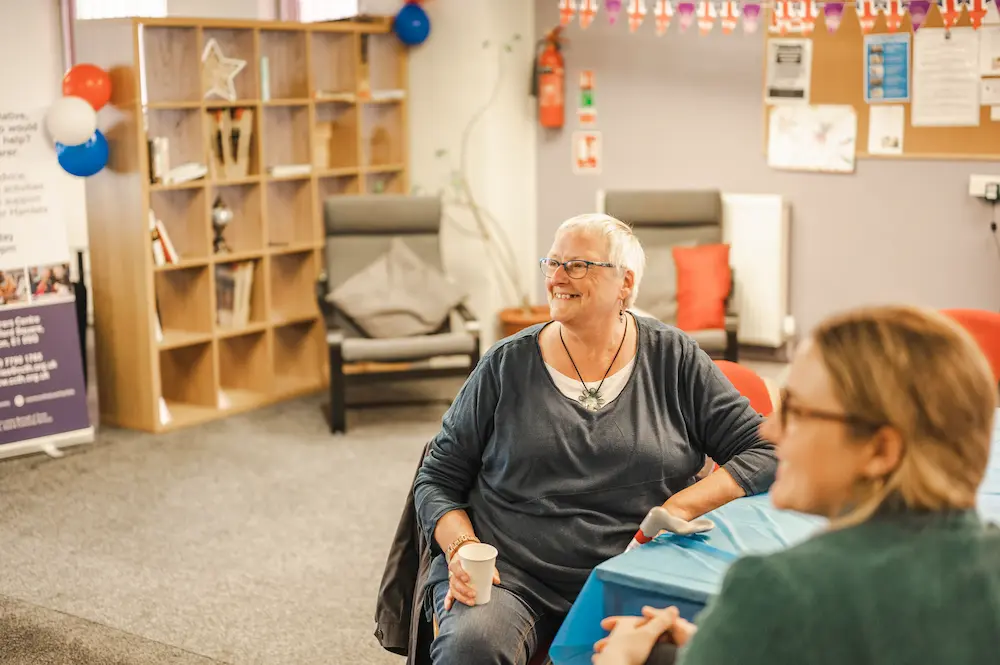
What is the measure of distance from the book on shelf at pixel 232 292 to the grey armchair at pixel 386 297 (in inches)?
17.0

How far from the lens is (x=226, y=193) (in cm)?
572

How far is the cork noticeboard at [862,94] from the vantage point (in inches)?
213

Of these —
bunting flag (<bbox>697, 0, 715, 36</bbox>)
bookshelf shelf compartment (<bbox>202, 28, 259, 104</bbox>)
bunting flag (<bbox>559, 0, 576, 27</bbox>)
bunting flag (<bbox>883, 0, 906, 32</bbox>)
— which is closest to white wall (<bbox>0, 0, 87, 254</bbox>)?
bookshelf shelf compartment (<bbox>202, 28, 259, 104</bbox>)

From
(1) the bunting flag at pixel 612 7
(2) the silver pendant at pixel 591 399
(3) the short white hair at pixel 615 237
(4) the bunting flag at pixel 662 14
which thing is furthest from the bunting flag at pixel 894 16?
(2) the silver pendant at pixel 591 399

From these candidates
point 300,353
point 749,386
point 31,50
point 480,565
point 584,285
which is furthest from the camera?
point 31,50

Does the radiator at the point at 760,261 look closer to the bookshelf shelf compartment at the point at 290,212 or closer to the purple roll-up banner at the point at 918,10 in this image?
the purple roll-up banner at the point at 918,10

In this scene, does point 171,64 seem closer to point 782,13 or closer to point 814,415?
point 782,13

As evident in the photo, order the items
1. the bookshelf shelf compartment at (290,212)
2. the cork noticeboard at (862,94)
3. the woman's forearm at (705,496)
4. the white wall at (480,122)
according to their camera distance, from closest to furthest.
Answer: the woman's forearm at (705,496), the cork noticeboard at (862,94), the bookshelf shelf compartment at (290,212), the white wall at (480,122)

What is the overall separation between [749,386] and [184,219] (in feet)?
11.6

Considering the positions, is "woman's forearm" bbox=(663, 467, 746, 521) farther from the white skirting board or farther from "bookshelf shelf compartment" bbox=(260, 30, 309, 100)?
"bookshelf shelf compartment" bbox=(260, 30, 309, 100)

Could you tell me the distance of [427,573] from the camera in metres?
2.29

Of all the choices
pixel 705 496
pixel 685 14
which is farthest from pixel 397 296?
pixel 705 496

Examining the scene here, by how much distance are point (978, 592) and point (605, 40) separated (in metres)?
5.46

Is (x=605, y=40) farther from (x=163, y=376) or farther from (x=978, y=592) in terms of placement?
(x=978, y=592)
